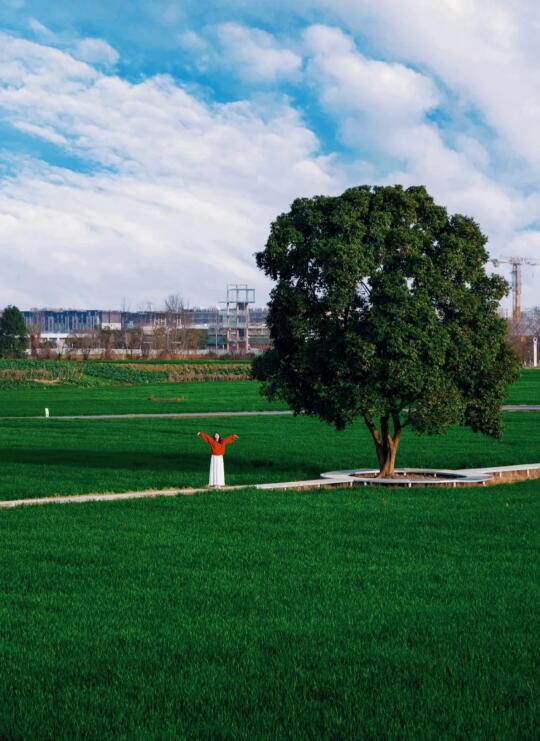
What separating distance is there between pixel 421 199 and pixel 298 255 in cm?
311

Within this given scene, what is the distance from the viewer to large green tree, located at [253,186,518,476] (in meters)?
21.4

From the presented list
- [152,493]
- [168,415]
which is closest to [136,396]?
[168,415]

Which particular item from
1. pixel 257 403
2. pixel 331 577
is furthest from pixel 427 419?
pixel 257 403

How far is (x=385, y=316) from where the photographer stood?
69.8ft

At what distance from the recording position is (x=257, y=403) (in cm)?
5838

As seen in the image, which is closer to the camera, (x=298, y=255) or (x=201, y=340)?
(x=298, y=255)

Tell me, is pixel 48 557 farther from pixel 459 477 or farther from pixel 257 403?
pixel 257 403

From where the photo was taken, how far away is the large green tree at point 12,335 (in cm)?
11088

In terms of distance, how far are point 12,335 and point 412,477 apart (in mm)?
94747

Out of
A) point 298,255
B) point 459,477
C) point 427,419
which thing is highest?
point 298,255

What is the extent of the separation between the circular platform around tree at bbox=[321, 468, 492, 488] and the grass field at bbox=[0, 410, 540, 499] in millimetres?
1546

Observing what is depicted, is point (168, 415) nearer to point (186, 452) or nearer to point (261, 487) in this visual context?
point (186, 452)

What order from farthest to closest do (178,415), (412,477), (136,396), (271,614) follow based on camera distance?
(136,396) → (178,415) → (412,477) → (271,614)

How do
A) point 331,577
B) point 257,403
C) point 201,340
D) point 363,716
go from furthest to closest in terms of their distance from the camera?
point 201,340
point 257,403
point 331,577
point 363,716
